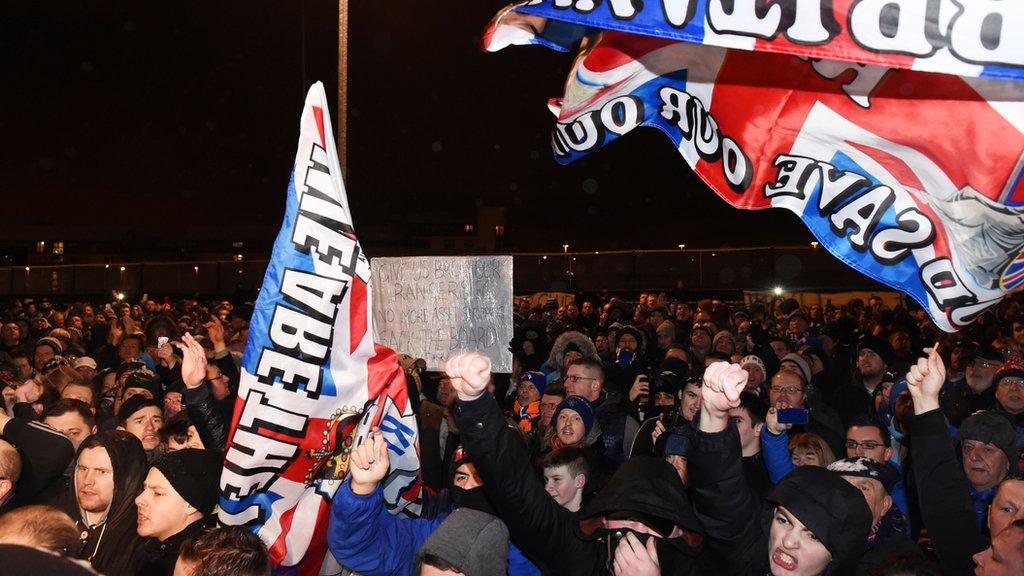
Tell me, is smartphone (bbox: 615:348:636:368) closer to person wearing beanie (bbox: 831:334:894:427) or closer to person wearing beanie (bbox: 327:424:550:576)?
→ person wearing beanie (bbox: 831:334:894:427)

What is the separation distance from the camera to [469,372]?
3.18 meters

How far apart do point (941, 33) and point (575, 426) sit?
3520 millimetres

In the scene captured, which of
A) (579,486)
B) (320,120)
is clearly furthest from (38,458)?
(579,486)

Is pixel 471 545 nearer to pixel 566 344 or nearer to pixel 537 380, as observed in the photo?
pixel 537 380

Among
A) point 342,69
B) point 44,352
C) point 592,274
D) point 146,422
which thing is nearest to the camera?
point 146,422

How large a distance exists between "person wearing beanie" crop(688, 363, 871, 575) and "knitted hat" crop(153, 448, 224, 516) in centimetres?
204

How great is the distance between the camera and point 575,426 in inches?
217

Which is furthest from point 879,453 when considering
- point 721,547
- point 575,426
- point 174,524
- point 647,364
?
point 647,364

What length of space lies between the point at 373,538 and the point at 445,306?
2858 millimetres

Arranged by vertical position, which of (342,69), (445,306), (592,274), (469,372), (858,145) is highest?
(342,69)

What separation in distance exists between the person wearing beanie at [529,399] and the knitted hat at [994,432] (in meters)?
3.04

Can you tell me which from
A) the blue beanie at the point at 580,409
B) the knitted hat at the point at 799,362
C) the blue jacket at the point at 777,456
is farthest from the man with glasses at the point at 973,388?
the blue beanie at the point at 580,409

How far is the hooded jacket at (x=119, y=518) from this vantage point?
12.2 feet

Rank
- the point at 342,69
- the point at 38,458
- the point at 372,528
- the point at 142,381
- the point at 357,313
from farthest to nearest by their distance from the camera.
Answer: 1. the point at 342,69
2. the point at 142,381
3. the point at 38,458
4. the point at 357,313
5. the point at 372,528
